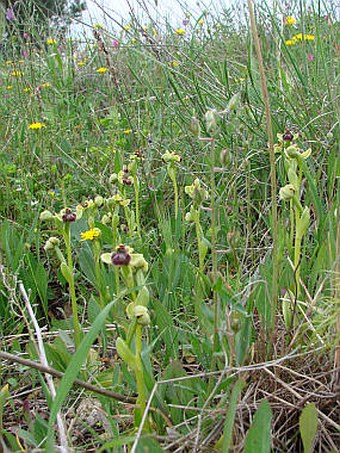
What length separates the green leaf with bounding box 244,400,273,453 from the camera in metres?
0.78

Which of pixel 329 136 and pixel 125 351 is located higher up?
pixel 329 136

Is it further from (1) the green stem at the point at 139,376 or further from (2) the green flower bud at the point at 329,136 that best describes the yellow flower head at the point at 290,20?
(1) the green stem at the point at 139,376

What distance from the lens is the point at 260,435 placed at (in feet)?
2.56

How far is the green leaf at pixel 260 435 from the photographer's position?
78cm

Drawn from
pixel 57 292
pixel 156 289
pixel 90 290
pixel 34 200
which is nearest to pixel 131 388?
pixel 156 289

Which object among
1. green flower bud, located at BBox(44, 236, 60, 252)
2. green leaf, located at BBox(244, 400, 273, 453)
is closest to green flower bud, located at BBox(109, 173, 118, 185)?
green flower bud, located at BBox(44, 236, 60, 252)

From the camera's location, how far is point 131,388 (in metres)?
1.01

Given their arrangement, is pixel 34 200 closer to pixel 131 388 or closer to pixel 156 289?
pixel 156 289

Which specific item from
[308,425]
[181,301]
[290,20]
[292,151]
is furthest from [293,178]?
[290,20]

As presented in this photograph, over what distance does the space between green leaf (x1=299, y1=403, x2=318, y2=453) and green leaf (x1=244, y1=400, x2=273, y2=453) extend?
7 cm

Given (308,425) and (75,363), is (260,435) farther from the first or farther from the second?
(75,363)

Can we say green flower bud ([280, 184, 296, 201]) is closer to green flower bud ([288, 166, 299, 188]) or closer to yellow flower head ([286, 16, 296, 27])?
green flower bud ([288, 166, 299, 188])

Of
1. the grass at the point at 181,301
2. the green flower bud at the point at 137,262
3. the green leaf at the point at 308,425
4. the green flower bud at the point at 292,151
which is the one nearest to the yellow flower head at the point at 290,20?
the grass at the point at 181,301

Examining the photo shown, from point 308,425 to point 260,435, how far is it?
3.6 inches
